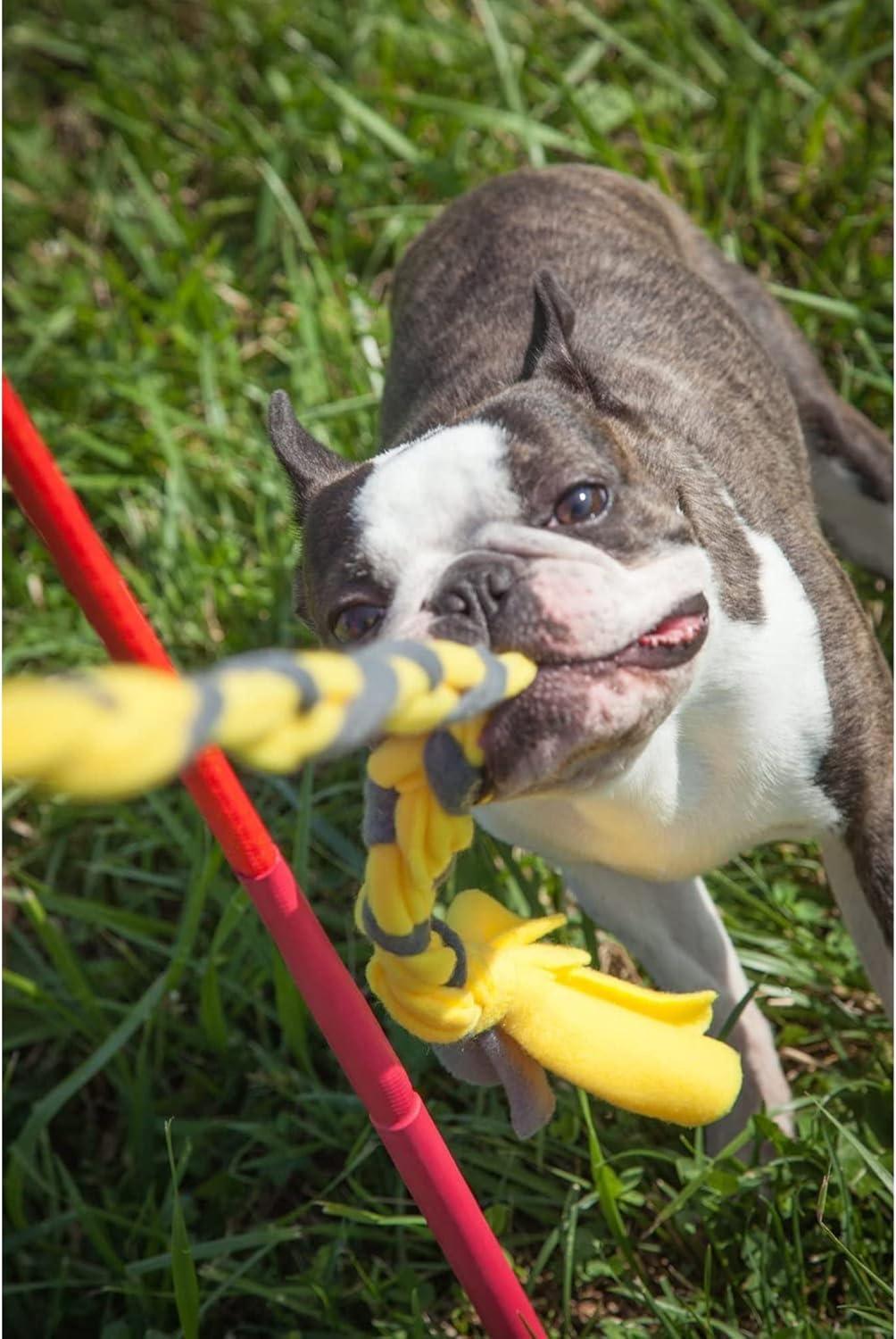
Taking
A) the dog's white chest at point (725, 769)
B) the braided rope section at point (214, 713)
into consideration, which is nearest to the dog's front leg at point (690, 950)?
the dog's white chest at point (725, 769)

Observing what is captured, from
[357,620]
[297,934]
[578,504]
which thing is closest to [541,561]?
[578,504]

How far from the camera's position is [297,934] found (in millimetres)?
2258

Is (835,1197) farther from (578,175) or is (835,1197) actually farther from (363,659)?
(578,175)

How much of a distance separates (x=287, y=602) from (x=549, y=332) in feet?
5.58

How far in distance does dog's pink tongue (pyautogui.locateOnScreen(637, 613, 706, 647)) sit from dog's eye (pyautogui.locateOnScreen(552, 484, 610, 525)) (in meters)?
0.22

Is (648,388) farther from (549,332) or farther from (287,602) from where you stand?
(287,602)

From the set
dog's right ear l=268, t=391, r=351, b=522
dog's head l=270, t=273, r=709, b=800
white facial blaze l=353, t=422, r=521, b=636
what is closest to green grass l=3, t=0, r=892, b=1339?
dog's right ear l=268, t=391, r=351, b=522

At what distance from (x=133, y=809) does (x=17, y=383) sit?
1623mm

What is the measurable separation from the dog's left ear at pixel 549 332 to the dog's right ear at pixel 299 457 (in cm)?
39

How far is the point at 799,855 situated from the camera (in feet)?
12.1

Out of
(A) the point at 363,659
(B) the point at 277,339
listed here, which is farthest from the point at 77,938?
(A) the point at 363,659

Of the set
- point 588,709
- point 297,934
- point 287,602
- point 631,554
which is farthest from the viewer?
point 287,602

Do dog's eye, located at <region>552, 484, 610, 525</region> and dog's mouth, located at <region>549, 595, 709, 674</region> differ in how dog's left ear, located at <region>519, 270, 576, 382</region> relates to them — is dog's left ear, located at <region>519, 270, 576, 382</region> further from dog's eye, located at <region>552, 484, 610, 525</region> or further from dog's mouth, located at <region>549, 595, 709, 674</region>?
dog's mouth, located at <region>549, 595, 709, 674</region>

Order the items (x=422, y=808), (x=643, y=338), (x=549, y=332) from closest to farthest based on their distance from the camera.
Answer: (x=422, y=808)
(x=549, y=332)
(x=643, y=338)
